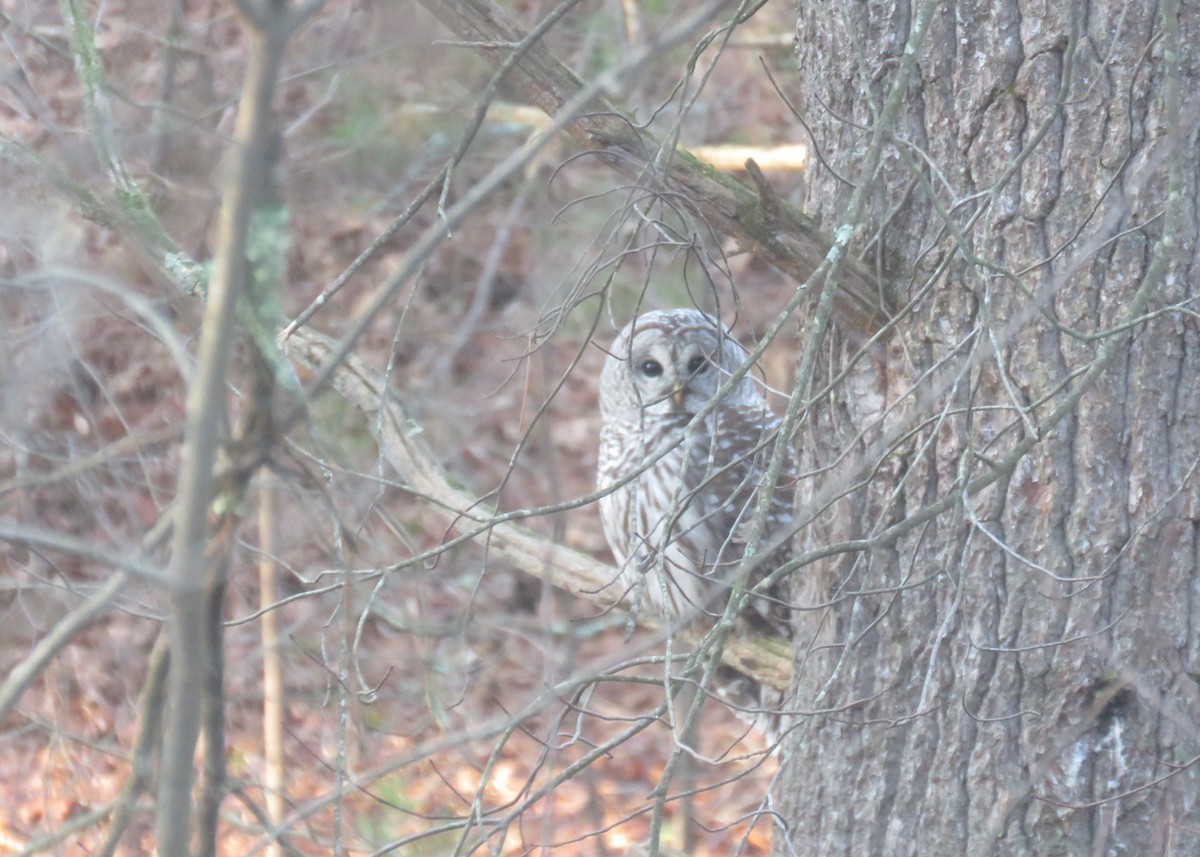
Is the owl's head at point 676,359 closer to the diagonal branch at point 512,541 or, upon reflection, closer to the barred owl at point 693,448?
the barred owl at point 693,448

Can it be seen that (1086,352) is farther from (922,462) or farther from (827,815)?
(827,815)

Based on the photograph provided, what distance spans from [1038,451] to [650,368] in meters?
1.99

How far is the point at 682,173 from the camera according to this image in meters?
2.57

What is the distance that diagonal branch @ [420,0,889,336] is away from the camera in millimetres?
2443

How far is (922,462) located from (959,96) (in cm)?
74

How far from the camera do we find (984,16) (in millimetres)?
2482

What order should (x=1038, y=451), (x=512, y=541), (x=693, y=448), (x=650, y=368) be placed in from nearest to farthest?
(x=1038, y=451), (x=512, y=541), (x=693, y=448), (x=650, y=368)

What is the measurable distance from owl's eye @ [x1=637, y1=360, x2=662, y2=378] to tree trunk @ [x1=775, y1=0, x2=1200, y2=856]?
A: 163 centimetres

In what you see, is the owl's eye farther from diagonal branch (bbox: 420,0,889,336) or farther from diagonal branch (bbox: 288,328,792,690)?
diagonal branch (bbox: 420,0,889,336)

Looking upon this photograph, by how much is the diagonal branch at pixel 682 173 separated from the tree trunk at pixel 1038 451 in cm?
10

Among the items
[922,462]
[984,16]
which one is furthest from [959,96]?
[922,462]

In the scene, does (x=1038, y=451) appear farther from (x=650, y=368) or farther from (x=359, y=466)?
(x=359, y=466)

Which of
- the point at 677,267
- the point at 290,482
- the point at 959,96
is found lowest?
the point at 290,482

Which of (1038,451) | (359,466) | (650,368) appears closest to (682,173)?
(1038,451)
